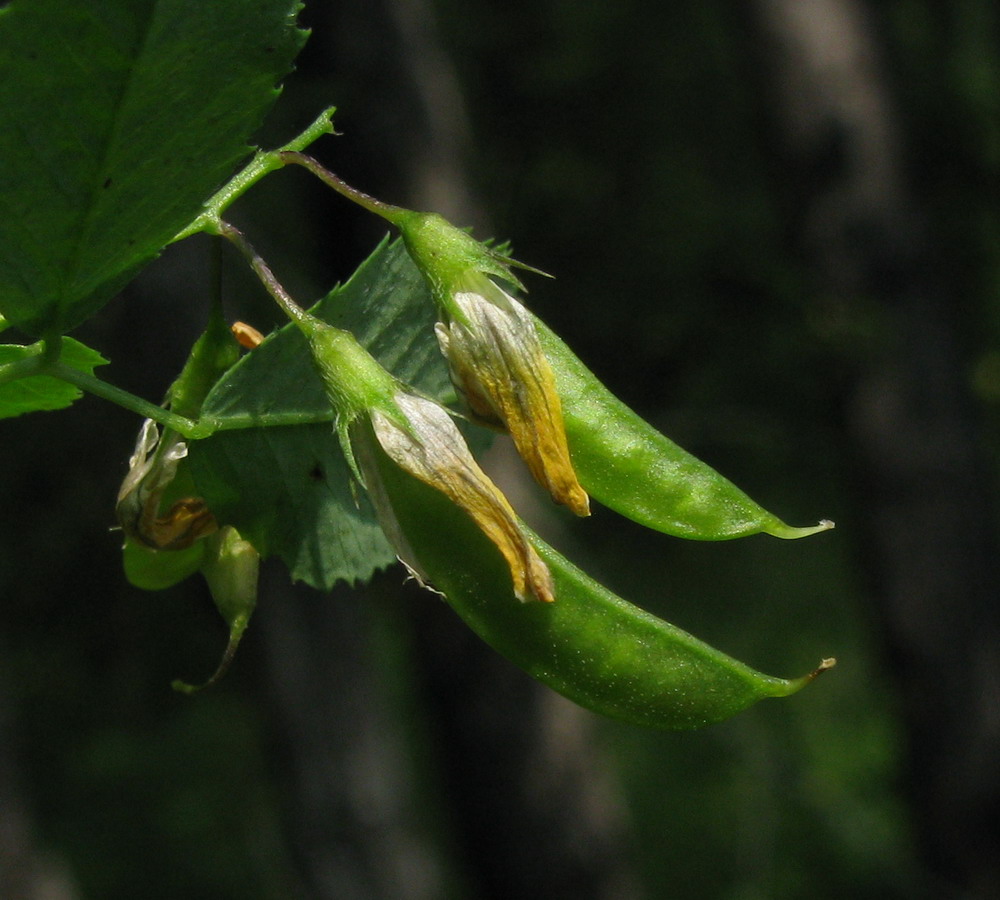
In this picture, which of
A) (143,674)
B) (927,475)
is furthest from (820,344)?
(143,674)

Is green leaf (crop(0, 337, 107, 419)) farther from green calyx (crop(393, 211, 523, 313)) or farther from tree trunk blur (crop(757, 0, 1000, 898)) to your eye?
tree trunk blur (crop(757, 0, 1000, 898))

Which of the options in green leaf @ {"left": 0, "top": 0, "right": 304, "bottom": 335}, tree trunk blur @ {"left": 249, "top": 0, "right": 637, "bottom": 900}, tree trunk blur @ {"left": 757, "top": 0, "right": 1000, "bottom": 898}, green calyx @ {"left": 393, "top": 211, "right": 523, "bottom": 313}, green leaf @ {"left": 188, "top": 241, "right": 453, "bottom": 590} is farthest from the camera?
tree trunk blur @ {"left": 757, "top": 0, "right": 1000, "bottom": 898}

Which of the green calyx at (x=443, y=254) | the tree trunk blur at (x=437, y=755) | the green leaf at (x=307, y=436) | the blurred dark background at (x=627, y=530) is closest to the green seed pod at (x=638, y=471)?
the green calyx at (x=443, y=254)

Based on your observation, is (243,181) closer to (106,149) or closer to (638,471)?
(106,149)

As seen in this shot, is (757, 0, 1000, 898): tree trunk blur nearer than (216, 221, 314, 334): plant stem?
No

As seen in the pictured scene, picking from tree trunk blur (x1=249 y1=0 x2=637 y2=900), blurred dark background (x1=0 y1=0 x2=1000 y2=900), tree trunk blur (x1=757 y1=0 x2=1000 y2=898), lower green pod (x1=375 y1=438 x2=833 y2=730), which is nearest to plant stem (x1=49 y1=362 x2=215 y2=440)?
lower green pod (x1=375 y1=438 x2=833 y2=730)

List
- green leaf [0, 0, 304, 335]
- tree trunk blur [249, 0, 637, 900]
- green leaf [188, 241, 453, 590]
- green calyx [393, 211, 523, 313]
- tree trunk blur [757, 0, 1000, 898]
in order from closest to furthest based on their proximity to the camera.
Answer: green leaf [0, 0, 304, 335] < green calyx [393, 211, 523, 313] < green leaf [188, 241, 453, 590] < tree trunk blur [249, 0, 637, 900] < tree trunk blur [757, 0, 1000, 898]

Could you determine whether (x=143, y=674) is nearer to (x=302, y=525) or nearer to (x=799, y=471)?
(x=799, y=471)

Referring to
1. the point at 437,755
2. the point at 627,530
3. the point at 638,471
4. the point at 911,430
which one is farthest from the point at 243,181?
the point at 627,530
